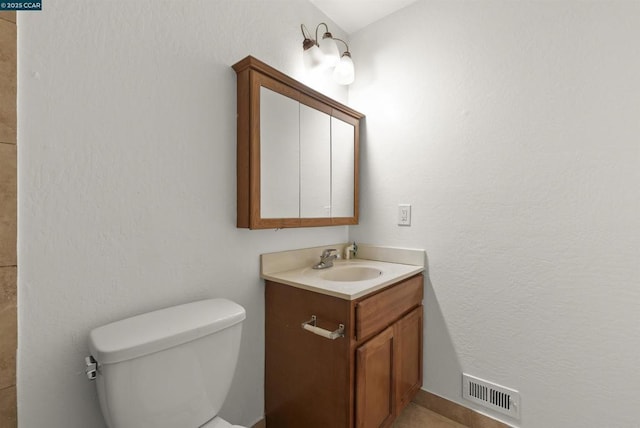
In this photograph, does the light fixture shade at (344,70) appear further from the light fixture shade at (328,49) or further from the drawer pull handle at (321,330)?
the drawer pull handle at (321,330)

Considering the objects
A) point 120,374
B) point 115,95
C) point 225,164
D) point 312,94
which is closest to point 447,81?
point 312,94

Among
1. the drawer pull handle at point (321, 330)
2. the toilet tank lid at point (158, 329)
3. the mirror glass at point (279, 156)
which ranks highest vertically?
the mirror glass at point (279, 156)

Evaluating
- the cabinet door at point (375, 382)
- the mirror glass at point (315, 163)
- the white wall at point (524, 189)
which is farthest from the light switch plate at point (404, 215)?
the cabinet door at point (375, 382)

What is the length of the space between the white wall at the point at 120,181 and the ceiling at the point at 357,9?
1.92 ft

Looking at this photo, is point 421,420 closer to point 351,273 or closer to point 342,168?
point 351,273

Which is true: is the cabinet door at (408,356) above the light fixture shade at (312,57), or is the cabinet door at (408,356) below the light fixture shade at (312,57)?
below

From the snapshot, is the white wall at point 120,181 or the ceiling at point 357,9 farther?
the ceiling at point 357,9

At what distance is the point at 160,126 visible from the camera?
1.05 metres

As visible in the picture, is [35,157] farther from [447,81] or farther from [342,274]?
[447,81]

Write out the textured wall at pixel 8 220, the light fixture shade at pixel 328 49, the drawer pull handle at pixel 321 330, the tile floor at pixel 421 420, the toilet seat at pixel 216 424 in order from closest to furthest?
the textured wall at pixel 8 220 < the toilet seat at pixel 216 424 < the drawer pull handle at pixel 321 330 < the tile floor at pixel 421 420 < the light fixture shade at pixel 328 49

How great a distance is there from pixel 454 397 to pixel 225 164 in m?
1.73

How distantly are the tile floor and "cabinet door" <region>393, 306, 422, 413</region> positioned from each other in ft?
0.37

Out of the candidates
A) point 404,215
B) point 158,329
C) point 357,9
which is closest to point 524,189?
point 404,215

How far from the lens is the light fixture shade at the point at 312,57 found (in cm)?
159
